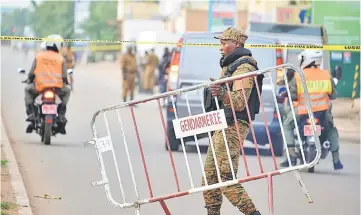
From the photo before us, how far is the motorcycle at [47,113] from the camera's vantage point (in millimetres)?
15727

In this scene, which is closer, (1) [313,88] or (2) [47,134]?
(1) [313,88]

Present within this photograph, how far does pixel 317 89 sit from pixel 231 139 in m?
5.98

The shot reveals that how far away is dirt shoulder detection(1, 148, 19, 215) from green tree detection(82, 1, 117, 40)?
5923cm

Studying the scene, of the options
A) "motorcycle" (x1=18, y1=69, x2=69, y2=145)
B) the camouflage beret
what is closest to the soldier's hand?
the camouflage beret

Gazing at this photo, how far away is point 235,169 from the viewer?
8109 millimetres

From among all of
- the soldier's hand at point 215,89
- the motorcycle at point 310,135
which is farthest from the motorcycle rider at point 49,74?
the soldier's hand at point 215,89

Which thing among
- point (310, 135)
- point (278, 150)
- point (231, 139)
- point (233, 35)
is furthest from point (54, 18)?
point (231, 139)

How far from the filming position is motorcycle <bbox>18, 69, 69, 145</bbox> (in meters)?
15.7

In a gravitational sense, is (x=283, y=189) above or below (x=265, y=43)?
below

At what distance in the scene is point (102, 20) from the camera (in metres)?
77.9

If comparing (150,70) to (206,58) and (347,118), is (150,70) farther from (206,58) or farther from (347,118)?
(206,58)

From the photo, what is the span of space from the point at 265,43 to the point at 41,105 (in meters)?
3.38

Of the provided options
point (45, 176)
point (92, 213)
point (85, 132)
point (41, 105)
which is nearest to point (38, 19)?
Answer: point (85, 132)

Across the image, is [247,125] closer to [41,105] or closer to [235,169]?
[235,169]
